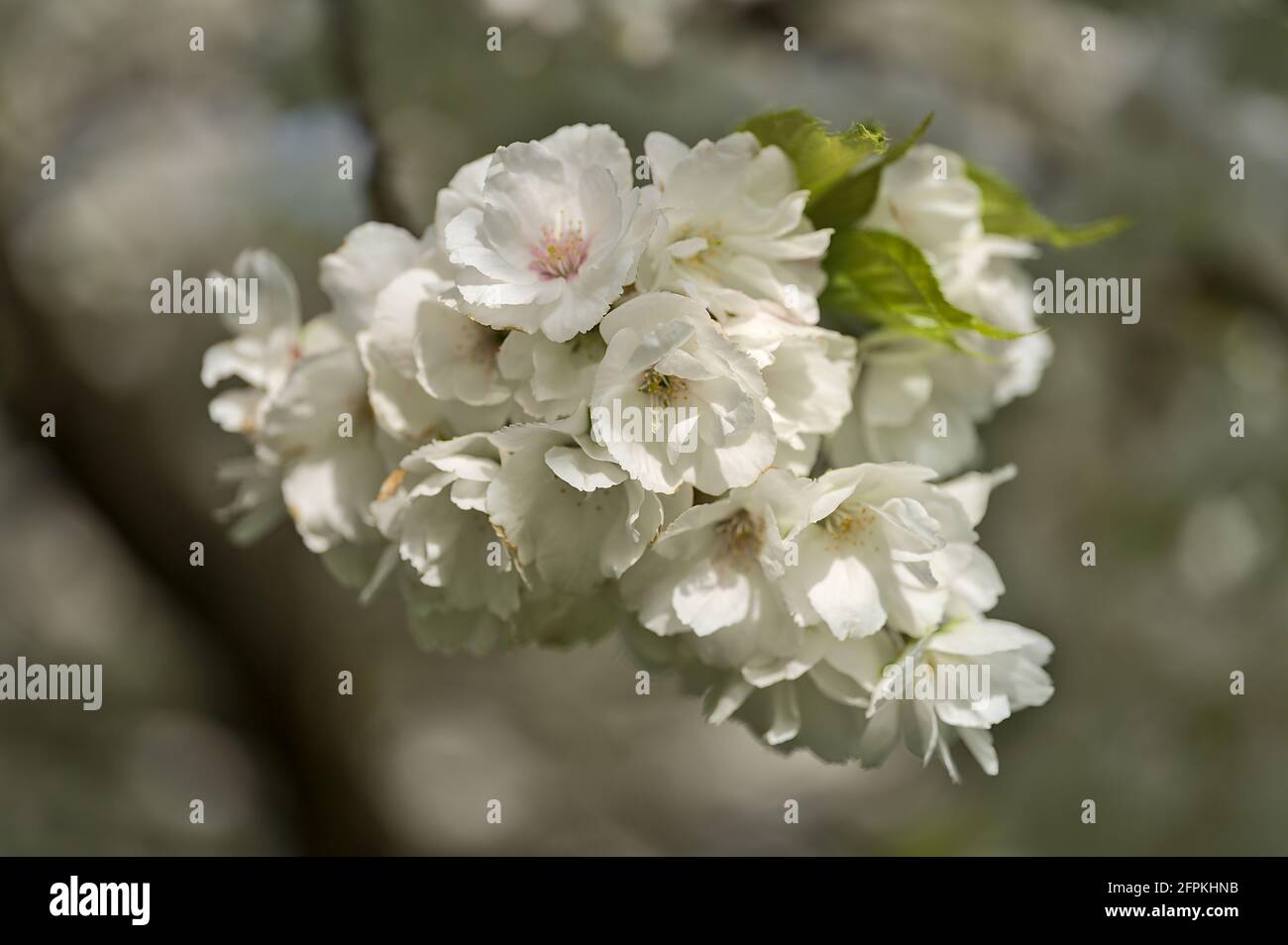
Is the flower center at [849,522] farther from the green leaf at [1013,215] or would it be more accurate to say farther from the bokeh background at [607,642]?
the bokeh background at [607,642]

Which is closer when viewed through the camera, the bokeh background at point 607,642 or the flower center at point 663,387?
the flower center at point 663,387

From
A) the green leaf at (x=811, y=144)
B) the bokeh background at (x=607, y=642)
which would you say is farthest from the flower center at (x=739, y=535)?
the bokeh background at (x=607, y=642)

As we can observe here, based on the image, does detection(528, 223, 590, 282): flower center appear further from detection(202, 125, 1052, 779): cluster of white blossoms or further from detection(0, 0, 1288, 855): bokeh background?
detection(0, 0, 1288, 855): bokeh background

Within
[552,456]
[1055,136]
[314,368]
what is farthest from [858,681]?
[1055,136]

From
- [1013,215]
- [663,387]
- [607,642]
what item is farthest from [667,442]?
[607,642]

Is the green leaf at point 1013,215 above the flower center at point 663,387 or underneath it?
above

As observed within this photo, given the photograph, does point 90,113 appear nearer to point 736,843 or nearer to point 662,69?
point 662,69
